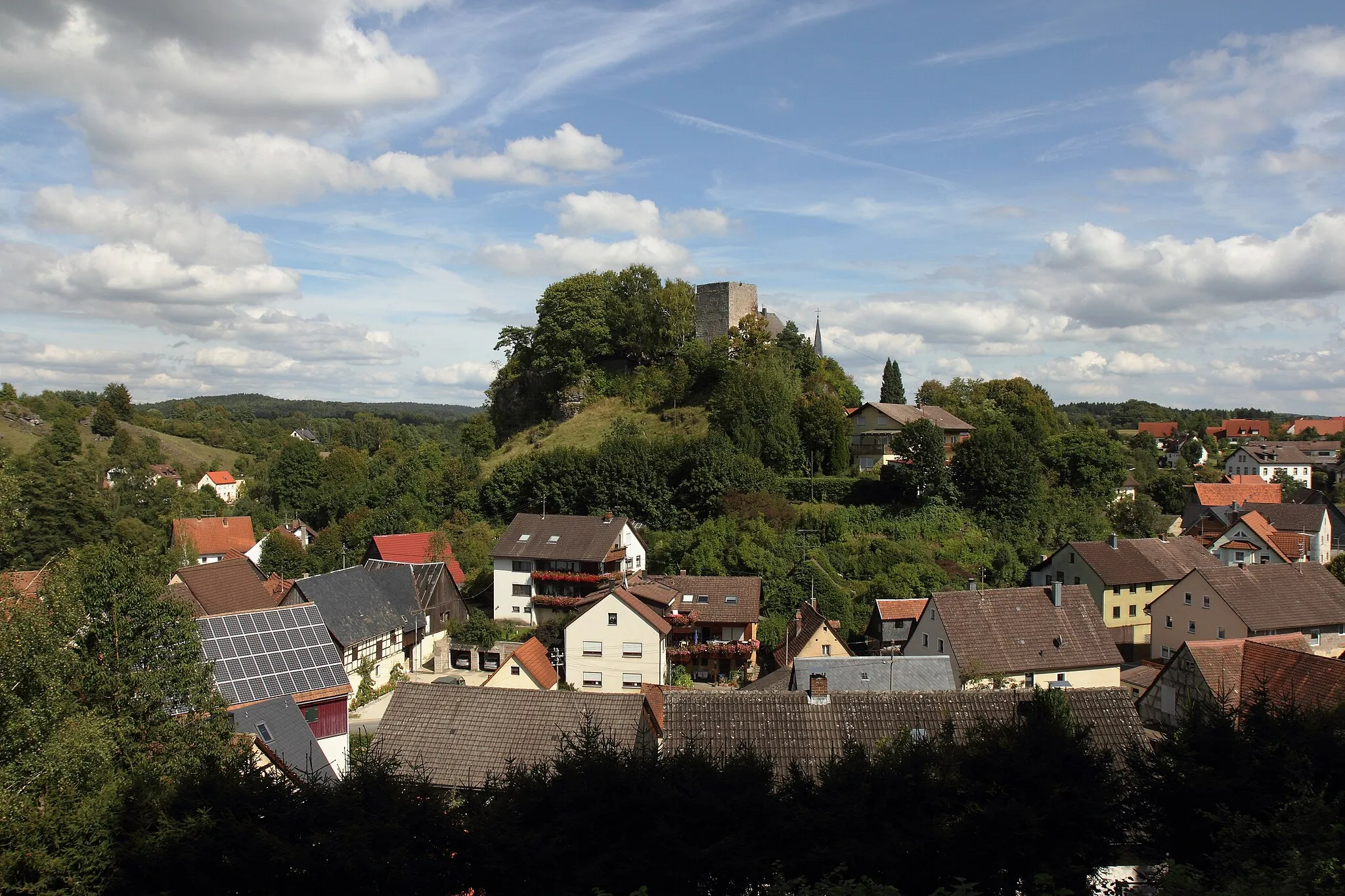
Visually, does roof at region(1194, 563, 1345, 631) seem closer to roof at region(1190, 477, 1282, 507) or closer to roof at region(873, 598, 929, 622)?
roof at region(873, 598, 929, 622)

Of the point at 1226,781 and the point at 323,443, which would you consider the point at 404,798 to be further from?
the point at 323,443

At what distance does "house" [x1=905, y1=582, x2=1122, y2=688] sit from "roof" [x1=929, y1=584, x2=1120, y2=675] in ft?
0.06

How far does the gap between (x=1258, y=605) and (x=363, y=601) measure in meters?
28.7

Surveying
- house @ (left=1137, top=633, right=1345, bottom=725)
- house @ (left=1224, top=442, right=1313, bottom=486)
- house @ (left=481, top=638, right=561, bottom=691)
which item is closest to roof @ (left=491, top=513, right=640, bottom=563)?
house @ (left=481, top=638, right=561, bottom=691)

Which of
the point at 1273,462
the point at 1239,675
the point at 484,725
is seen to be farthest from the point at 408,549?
the point at 1273,462

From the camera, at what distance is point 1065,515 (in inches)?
1462

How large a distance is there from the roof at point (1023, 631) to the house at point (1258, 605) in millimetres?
5845

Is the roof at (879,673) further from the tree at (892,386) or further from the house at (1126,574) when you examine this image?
the tree at (892,386)

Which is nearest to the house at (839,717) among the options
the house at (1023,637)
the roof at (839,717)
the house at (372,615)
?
the roof at (839,717)

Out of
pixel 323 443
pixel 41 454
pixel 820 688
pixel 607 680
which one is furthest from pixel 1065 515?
→ pixel 323 443

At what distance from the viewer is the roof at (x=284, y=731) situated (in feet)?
51.1

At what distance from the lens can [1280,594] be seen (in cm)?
2800

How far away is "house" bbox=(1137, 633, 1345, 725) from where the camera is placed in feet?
56.9

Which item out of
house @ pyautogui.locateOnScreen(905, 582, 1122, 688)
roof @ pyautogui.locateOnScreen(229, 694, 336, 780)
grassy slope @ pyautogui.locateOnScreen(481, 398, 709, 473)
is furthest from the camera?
grassy slope @ pyautogui.locateOnScreen(481, 398, 709, 473)
